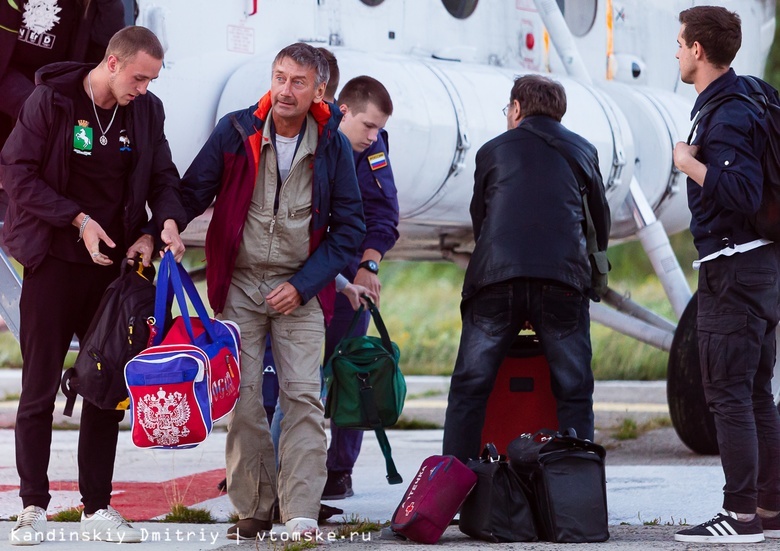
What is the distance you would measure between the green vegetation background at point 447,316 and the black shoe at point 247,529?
452 cm

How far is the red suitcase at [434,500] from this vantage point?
14.1 ft

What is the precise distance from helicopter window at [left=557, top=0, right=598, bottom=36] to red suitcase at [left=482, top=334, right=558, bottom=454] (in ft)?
14.0

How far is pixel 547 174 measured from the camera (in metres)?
4.81

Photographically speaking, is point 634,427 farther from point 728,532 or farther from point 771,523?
point 728,532

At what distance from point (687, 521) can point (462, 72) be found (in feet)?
9.72

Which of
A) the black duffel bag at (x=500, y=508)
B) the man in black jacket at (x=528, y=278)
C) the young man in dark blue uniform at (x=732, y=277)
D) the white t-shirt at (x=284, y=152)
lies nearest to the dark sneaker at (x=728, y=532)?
the young man in dark blue uniform at (x=732, y=277)

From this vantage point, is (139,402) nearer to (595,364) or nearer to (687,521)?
(687,521)

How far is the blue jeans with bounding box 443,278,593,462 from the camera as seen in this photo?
15.5 feet

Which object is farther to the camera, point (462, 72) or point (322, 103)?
point (462, 72)

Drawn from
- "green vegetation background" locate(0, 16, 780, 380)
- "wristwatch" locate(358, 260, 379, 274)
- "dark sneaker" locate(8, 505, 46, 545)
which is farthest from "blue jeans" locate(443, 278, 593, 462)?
"green vegetation background" locate(0, 16, 780, 380)

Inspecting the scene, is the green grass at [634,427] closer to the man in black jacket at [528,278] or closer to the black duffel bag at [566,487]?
the man in black jacket at [528,278]

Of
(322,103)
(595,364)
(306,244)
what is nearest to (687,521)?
(306,244)

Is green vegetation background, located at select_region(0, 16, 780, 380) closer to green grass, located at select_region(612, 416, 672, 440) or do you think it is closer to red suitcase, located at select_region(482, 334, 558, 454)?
green grass, located at select_region(612, 416, 672, 440)

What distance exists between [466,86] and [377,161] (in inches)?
Answer: 60.3
